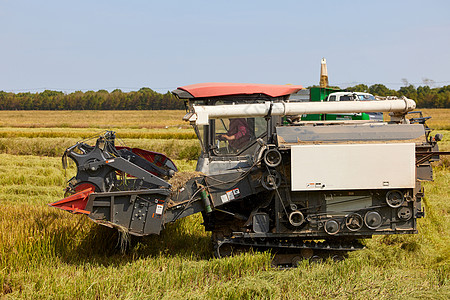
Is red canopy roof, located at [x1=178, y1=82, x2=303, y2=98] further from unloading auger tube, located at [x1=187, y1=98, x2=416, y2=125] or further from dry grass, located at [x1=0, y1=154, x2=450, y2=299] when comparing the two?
dry grass, located at [x1=0, y1=154, x2=450, y2=299]

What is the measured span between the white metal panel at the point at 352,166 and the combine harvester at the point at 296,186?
0.04ft

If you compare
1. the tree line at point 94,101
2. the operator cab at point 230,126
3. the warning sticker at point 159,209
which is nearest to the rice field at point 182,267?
the warning sticker at point 159,209

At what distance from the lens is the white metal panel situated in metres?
6.52

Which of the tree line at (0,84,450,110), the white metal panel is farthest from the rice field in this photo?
the tree line at (0,84,450,110)

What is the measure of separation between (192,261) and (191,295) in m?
1.27

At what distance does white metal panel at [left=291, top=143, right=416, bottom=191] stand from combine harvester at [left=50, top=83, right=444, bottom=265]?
0.04 feet

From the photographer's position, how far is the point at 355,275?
6.27 m

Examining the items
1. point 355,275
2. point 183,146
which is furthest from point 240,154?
point 183,146

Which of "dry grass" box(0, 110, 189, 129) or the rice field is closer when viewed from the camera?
the rice field

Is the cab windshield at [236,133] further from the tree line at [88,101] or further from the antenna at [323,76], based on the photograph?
the tree line at [88,101]

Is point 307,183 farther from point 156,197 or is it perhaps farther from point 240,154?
point 156,197

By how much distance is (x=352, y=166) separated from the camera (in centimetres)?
655

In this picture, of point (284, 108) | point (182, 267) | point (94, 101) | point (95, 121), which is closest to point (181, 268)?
point (182, 267)

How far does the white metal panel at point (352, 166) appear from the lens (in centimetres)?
652
